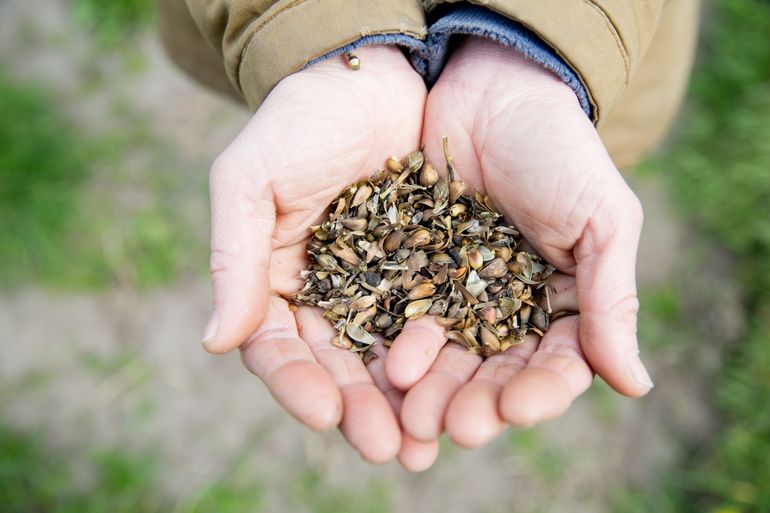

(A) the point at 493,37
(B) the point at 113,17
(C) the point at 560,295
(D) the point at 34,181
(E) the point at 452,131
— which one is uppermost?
(A) the point at 493,37

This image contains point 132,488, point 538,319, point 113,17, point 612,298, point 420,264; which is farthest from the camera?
Result: point 113,17

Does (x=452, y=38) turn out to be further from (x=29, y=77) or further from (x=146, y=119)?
(x=29, y=77)

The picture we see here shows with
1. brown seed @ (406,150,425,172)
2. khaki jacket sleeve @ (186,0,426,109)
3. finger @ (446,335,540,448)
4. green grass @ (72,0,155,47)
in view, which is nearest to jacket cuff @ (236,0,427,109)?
khaki jacket sleeve @ (186,0,426,109)

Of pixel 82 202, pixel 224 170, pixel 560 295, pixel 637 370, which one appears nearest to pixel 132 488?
pixel 82 202

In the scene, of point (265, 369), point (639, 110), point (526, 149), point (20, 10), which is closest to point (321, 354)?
point (265, 369)

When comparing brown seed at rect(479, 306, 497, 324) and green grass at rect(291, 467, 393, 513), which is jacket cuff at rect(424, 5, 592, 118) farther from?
green grass at rect(291, 467, 393, 513)

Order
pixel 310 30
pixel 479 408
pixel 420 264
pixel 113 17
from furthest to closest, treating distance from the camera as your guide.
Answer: pixel 113 17
pixel 420 264
pixel 310 30
pixel 479 408

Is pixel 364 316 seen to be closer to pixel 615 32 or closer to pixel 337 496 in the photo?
pixel 615 32
